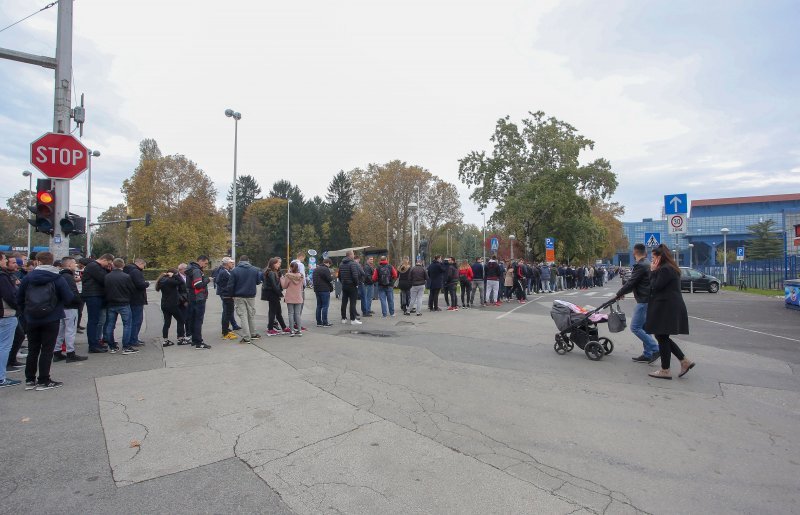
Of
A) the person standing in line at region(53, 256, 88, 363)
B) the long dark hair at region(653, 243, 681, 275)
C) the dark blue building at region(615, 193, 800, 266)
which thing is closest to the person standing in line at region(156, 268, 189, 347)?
the person standing in line at region(53, 256, 88, 363)

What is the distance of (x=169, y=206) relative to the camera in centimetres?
4794

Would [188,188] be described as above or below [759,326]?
above

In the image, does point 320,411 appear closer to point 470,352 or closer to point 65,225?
point 470,352

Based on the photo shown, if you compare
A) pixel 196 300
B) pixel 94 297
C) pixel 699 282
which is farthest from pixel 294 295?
pixel 699 282

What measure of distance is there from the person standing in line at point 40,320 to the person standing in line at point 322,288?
588 cm

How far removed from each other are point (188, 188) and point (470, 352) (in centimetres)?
4813

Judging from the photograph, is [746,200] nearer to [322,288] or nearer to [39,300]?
[322,288]

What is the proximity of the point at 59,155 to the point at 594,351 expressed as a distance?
10.5 metres

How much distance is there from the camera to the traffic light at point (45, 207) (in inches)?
332

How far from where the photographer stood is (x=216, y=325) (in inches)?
489

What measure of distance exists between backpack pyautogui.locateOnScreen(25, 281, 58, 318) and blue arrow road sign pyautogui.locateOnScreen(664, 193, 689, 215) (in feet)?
49.9

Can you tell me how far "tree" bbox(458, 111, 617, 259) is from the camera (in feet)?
116

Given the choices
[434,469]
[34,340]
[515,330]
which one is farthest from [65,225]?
[515,330]

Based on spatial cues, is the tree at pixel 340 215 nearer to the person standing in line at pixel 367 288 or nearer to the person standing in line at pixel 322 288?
the person standing in line at pixel 367 288
